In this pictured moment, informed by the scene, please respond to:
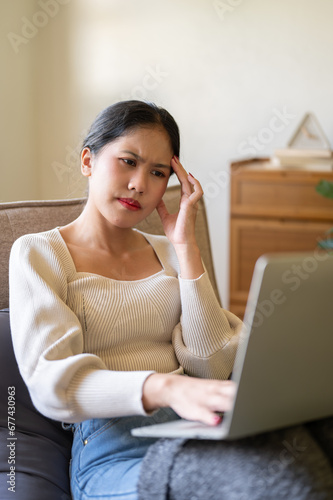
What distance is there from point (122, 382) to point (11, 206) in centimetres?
66

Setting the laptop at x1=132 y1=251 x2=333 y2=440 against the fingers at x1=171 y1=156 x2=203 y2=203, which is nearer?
the laptop at x1=132 y1=251 x2=333 y2=440

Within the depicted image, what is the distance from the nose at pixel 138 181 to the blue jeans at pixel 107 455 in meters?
0.45

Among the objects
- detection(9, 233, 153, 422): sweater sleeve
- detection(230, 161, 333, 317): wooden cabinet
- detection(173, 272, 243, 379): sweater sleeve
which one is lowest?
detection(230, 161, 333, 317): wooden cabinet

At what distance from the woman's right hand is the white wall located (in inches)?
93.9

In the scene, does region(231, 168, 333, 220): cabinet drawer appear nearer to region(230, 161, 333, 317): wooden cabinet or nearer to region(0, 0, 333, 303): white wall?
region(230, 161, 333, 317): wooden cabinet

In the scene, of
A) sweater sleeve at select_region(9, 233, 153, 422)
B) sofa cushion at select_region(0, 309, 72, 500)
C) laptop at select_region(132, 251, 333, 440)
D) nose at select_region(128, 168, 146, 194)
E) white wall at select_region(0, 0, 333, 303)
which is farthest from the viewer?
white wall at select_region(0, 0, 333, 303)

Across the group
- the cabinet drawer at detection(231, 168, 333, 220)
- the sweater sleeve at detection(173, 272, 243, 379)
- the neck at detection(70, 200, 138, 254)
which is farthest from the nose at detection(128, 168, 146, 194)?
the cabinet drawer at detection(231, 168, 333, 220)

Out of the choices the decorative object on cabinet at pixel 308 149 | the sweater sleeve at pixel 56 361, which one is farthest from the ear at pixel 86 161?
the decorative object on cabinet at pixel 308 149

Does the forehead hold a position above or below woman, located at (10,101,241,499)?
above

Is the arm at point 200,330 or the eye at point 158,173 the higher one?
the eye at point 158,173

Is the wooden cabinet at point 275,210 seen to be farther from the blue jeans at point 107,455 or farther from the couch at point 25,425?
the blue jeans at point 107,455

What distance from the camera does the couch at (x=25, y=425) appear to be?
109 centimetres

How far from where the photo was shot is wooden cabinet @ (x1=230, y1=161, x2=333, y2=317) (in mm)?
3002

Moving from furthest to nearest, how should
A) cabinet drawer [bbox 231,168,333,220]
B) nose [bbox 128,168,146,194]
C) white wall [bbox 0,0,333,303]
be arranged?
white wall [bbox 0,0,333,303], cabinet drawer [bbox 231,168,333,220], nose [bbox 128,168,146,194]
